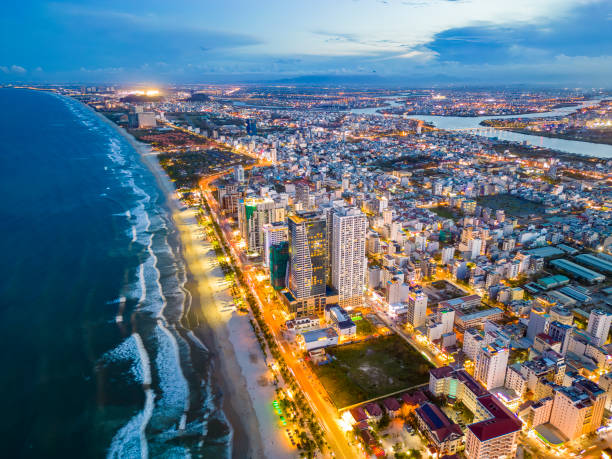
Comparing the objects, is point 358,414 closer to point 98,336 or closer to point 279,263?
point 279,263

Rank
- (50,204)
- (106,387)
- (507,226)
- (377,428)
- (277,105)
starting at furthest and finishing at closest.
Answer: (277,105) → (50,204) → (507,226) → (106,387) → (377,428)


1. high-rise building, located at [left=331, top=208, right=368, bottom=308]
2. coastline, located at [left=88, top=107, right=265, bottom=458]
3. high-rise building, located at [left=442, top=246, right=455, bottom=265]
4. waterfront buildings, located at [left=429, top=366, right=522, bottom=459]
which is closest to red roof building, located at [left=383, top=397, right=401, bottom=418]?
waterfront buildings, located at [left=429, top=366, right=522, bottom=459]

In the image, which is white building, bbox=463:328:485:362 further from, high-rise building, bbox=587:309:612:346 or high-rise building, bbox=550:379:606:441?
high-rise building, bbox=587:309:612:346

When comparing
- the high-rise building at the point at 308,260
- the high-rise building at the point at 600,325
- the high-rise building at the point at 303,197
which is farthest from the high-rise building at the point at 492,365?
the high-rise building at the point at 303,197

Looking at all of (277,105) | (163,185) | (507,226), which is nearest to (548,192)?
(507,226)

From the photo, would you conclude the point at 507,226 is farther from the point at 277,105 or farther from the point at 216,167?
the point at 277,105

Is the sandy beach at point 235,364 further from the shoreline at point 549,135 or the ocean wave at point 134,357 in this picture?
the shoreline at point 549,135
